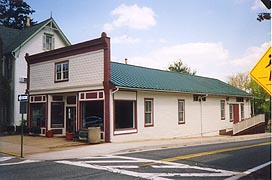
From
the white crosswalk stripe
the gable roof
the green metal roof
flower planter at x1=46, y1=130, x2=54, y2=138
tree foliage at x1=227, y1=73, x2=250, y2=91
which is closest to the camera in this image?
the white crosswalk stripe

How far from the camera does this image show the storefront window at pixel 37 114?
2195 cm

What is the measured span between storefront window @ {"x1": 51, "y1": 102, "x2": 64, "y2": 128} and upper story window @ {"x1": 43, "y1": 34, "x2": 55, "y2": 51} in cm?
989

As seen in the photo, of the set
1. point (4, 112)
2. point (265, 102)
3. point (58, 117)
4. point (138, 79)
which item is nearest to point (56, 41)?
point (4, 112)

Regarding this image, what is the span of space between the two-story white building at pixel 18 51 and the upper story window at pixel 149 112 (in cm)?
1277

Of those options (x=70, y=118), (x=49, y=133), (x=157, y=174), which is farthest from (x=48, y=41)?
(x=157, y=174)

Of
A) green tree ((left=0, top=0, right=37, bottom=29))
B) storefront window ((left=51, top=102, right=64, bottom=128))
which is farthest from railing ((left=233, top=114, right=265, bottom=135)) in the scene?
green tree ((left=0, top=0, right=37, bottom=29))

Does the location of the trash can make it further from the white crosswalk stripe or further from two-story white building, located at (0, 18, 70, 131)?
two-story white building, located at (0, 18, 70, 131)

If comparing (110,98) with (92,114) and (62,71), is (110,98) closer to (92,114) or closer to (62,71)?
(92,114)

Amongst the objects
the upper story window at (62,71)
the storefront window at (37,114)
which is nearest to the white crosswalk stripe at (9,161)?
the upper story window at (62,71)

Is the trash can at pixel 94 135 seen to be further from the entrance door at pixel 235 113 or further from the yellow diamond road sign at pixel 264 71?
the entrance door at pixel 235 113

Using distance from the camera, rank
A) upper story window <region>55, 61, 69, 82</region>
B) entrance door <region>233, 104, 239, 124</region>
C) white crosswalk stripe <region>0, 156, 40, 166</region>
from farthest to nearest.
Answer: entrance door <region>233, 104, 239, 124</region> → upper story window <region>55, 61, 69, 82</region> → white crosswalk stripe <region>0, 156, 40, 166</region>

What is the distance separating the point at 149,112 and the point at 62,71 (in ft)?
21.8

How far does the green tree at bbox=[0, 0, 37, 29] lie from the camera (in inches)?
1321

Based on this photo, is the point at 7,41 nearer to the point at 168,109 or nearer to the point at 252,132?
the point at 168,109
